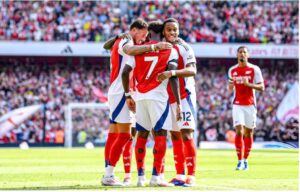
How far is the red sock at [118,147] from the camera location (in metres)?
12.2

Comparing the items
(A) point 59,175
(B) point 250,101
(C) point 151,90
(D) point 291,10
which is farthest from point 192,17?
(C) point 151,90

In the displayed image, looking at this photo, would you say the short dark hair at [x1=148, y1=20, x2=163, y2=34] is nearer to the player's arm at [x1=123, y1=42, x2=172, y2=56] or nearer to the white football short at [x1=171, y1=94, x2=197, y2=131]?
the player's arm at [x1=123, y1=42, x2=172, y2=56]

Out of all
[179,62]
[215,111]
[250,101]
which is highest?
[179,62]

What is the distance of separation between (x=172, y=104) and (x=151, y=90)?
0.55m

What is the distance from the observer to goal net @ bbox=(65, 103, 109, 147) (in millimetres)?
38000

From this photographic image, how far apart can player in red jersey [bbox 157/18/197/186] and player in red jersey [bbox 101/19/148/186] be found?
44cm

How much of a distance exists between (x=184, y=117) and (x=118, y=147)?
1096mm

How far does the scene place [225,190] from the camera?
11.0 meters

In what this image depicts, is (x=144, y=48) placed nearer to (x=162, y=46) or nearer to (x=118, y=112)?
(x=162, y=46)

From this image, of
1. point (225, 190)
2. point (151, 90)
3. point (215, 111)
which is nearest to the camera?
point (225, 190)

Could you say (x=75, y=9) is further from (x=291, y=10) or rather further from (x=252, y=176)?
(x=252, y=176)

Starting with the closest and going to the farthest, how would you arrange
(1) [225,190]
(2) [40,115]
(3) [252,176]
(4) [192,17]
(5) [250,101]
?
(1) [225,190] < (3) [252,176] < (5) [250,101] < (2) [40,115] < (4) [192,17]

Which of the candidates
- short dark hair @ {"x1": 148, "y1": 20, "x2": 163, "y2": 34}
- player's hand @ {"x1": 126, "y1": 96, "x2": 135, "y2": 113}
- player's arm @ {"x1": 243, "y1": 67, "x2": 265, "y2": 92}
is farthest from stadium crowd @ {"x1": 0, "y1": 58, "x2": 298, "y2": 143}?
player's hand @ {"x1": 126, "y1": 96, "x2": 135, "y2": 113}

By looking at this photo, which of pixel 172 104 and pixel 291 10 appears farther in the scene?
pixel 291 10
